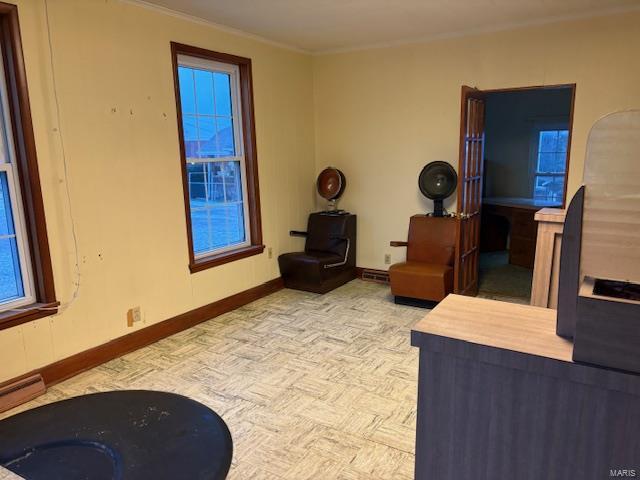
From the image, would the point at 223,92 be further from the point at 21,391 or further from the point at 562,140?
the point at 562,140

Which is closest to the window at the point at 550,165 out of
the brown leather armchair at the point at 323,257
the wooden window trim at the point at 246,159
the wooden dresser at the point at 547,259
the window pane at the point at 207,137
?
the brown leather armchair at the point at 323,257

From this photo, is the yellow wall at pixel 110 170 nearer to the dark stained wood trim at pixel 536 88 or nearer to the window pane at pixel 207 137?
the window pane at pixel 207 137

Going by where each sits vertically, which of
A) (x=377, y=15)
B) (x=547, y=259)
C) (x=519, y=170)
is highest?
(x=377, y=15)

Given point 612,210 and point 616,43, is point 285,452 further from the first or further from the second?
point 616,43

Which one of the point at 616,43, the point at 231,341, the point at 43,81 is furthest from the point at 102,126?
the point at 616,43

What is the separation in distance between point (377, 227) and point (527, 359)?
418 cm

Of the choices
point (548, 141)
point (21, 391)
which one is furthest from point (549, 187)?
point (21, 391)

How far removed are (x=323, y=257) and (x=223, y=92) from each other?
6.40ft

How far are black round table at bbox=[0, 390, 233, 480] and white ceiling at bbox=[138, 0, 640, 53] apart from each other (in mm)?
2884

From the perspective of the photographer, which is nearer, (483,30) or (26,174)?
(26,174)

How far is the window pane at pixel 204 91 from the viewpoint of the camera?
401cm

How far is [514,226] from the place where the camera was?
233 inches

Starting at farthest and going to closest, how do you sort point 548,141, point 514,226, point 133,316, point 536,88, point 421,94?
point 548,141
point 514,226
point 421,94
point 536,88
point 133,316

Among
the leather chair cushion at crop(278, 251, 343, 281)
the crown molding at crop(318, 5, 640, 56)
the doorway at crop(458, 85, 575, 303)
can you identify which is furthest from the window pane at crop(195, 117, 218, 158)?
the doorway at crop(458, 85, 575, 303)
